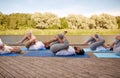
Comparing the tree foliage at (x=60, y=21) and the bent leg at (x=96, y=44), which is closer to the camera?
the bent leg at (x=96, y=44)

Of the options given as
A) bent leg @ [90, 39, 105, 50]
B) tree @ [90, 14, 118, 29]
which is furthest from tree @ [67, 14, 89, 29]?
bent leg @ [90, 39, 105, 50]

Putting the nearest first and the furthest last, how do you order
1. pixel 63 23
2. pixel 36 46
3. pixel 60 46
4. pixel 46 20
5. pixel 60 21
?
pixel 60 46 → pixel 36 46 → pixel 63 23 → pixel 60 21 → pixel 46 20

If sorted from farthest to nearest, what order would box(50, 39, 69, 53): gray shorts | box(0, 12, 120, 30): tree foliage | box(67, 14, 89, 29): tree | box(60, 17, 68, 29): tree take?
box(60, 17, 68, 29): tree, box(67, 14, 89, 29): tree, box(0, 12, 120, 30): tree foliage, box(50, 39, 69, 53): gray shorts

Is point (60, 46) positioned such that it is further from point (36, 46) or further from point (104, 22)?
point (104, 22)

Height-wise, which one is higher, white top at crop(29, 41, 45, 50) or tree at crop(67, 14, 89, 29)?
tree at crop(67, 14, 89, 29)

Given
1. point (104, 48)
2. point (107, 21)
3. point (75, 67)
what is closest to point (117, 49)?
point (104, 48)

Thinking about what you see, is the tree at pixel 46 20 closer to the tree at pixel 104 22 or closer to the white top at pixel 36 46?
the tree at pixel 104 22

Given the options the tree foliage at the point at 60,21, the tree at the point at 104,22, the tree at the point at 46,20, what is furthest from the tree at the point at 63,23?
the tree at the point at 104,22

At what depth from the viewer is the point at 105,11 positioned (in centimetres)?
3562

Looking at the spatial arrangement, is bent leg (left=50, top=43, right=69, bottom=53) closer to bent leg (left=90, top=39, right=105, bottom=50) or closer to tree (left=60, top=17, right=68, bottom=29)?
bent leg (left=90, top=39, right=105, bottom=50)

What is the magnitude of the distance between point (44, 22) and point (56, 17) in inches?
97.6

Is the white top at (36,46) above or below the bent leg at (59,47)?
below

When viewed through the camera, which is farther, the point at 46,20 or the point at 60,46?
the point at 46,20

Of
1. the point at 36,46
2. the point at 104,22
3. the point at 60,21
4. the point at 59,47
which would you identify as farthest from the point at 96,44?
the point at 104,22
